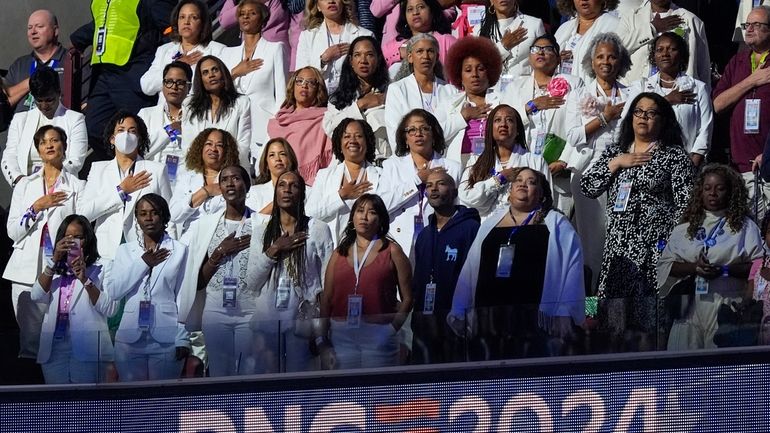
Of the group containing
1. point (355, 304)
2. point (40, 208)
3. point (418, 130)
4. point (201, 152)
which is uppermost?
point (418, 130)

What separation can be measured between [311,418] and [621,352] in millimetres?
1261

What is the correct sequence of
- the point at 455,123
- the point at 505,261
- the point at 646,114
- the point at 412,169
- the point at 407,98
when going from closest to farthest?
the point at 505,261
the point at 646,114
the point at 412,169
the point at 455,123
the point at 407,98

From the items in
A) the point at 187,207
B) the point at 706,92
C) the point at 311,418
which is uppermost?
the point at 706,92

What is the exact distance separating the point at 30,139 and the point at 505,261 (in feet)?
15.4

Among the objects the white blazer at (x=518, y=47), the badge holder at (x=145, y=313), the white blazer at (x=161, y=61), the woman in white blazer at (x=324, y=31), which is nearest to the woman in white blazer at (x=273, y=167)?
the badge holder at (x=145, y=313)

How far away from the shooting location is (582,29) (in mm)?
12523

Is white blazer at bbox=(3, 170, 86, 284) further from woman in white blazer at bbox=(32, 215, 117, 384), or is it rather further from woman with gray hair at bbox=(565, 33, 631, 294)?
woman with gray hair at bbox=(565, 33, 631, 294)

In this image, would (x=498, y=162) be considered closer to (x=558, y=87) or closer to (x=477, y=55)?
(x=558, y=87)

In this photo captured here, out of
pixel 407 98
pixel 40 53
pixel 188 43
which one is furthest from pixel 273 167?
pixel 40 53

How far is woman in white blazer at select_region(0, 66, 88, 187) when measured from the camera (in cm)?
1288

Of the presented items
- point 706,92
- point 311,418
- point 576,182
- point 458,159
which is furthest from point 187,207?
point 311,418

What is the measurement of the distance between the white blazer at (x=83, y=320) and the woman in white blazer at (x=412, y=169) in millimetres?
1829

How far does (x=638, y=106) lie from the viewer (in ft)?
34.6

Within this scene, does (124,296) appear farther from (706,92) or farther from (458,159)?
(706,92)
